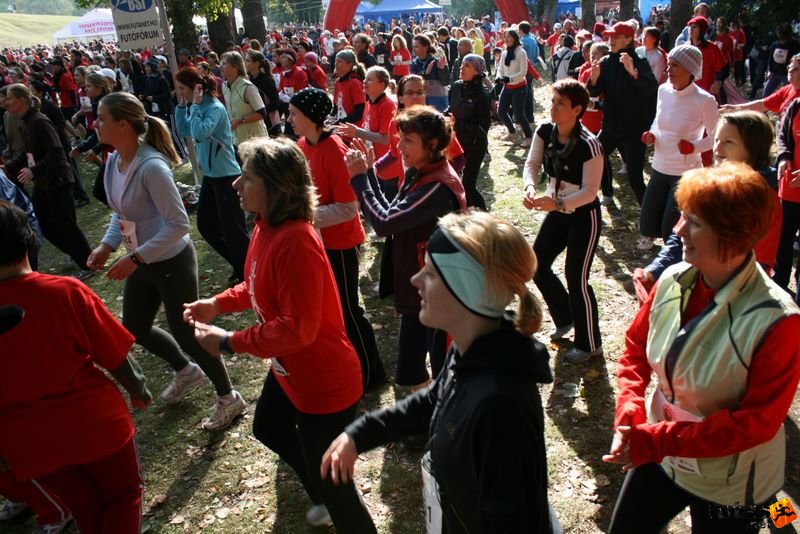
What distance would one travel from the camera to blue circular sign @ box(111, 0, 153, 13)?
919 cm

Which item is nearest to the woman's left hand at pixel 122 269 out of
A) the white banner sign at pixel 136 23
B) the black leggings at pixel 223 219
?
the black leggings at pixel 223 219

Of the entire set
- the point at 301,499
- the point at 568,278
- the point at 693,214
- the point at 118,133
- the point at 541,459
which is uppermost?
the point at 118,133

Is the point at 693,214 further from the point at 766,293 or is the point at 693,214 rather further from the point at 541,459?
the point at 541,459

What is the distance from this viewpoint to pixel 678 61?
18.0 ft

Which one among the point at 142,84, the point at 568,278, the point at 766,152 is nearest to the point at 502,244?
the point at 766,152

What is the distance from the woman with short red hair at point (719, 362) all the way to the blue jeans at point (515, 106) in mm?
9787

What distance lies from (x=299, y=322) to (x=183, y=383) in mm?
2588

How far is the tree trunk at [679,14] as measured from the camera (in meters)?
15.4

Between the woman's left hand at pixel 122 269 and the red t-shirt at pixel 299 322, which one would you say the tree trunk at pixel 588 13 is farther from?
the red t-shirt at pixel 299 322

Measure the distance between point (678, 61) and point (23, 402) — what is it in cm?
551

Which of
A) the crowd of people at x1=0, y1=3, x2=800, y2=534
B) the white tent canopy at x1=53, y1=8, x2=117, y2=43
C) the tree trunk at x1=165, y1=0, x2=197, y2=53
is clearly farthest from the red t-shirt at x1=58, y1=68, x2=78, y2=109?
the white tent canopy at x1=53, y1=8, x2=117, y2=43

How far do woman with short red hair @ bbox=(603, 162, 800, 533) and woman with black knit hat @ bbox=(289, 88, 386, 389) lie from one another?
2.41 m

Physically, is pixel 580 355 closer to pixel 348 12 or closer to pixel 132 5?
pixel 132 5

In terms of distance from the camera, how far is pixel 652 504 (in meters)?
2.37
